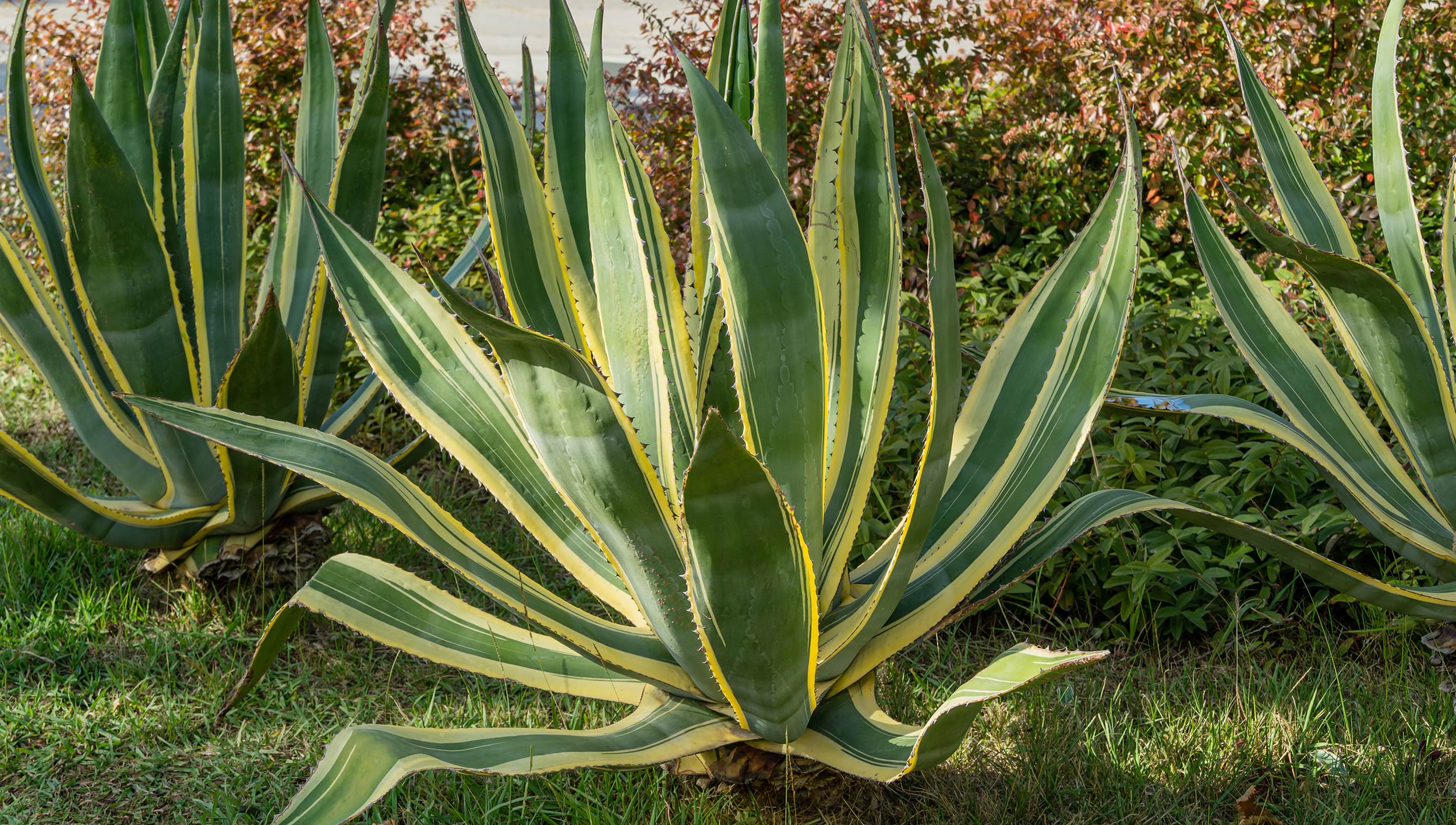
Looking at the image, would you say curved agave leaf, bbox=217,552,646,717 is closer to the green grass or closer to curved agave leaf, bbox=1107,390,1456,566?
the green grass

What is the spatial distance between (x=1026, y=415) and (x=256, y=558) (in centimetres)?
Result: 162

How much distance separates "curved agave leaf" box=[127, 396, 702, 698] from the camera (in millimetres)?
1624

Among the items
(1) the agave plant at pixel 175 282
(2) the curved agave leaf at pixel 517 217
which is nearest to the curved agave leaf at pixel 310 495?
(1) the agave plant at pixel 175 282

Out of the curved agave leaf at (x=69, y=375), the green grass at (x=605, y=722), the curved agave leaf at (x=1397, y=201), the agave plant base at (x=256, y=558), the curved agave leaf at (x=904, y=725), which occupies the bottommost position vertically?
the green grass at (x=605, y=722)

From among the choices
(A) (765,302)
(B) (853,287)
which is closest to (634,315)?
(A) (765,302)

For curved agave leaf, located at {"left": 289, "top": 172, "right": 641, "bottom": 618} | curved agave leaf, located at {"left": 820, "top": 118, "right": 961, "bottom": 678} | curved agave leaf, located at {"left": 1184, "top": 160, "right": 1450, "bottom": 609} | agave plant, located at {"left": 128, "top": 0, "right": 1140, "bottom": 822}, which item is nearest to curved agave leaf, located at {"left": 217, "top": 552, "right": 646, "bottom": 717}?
agave plant, located at {"left": 128, "top": 0, "right": 1140, "bottom": 822}

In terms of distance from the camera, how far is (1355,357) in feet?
6.57

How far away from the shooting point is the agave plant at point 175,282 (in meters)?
2.17

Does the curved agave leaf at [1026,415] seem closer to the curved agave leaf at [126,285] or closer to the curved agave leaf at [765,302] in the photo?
the curved agave leaf at [765,302]

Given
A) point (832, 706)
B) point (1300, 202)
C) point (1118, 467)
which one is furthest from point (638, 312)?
point (1118, 467)

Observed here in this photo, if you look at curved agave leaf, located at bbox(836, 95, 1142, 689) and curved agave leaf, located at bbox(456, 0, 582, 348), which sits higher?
curved agave leaf, located at bbox(456, 0, 582, 348)

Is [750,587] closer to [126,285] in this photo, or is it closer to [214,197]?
[126,285]

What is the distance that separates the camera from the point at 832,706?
170 cm

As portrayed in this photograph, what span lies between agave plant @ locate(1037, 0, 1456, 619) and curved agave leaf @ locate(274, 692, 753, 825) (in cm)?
64
